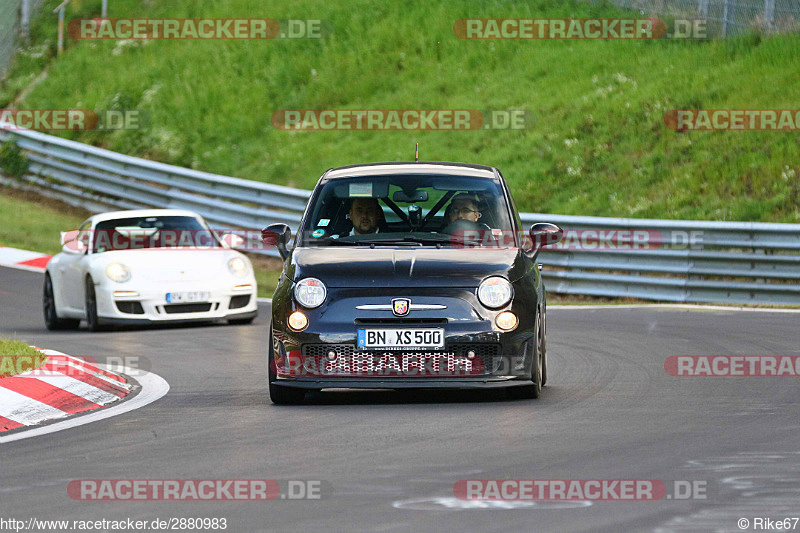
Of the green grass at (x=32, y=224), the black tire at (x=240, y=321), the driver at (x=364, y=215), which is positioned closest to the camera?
the driver at (x=364, y=215)

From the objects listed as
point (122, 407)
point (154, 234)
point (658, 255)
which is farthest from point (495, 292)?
point (658, 255)

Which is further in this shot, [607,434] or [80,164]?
[80,164]

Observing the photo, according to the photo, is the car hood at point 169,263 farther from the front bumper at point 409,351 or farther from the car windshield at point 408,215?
the front bumper at point 409,351

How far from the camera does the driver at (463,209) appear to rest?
10570mm

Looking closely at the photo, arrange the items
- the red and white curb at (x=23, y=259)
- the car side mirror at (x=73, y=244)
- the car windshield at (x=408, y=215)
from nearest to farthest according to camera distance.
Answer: the car windshield at (x=408, y=215), the car side mirror at (x=73, y=244), the red and white curb at (x=23, y=259)

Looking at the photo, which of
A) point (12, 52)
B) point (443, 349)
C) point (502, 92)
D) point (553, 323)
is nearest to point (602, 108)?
point (502, 92)

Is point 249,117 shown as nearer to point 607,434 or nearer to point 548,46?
point 548,46

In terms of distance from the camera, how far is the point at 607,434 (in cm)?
830

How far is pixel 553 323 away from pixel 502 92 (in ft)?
40.5

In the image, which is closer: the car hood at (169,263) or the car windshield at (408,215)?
the car windshield at (408,215)

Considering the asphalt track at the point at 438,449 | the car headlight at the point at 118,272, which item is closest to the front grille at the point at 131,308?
the car headlight at the point at 118,272

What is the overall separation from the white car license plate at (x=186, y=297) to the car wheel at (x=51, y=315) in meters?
1.41

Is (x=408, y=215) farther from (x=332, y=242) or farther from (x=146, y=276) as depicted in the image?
(x=146, y=276)

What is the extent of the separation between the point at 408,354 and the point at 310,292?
0.74m
